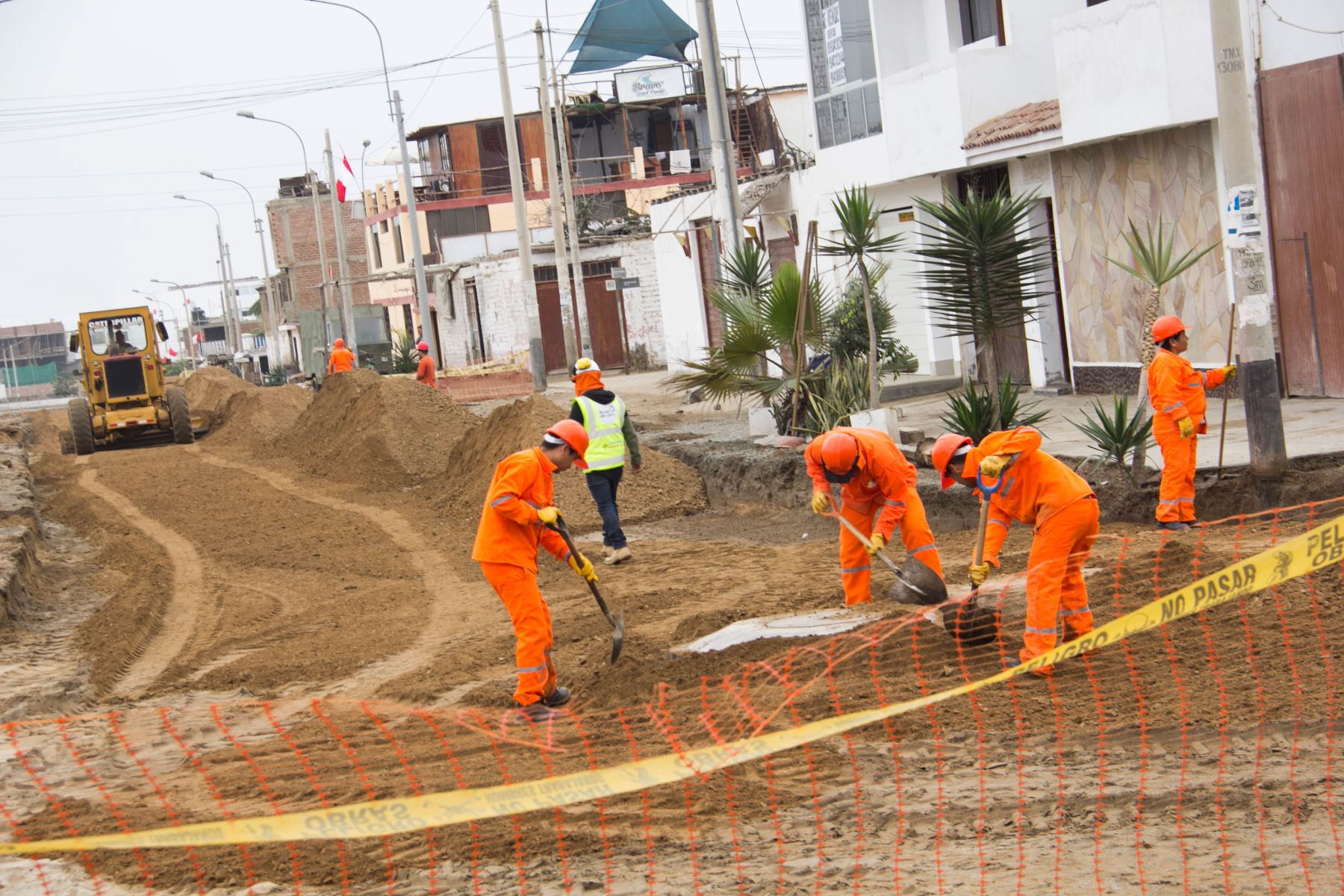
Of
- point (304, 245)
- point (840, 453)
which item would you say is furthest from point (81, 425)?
point (304, 245)

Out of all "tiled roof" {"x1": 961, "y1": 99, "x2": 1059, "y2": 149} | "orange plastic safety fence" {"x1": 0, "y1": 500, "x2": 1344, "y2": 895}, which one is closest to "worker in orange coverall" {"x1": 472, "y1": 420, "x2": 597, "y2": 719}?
"orange plastic safety fence" {"x1": 0, "y1": 500, "x2": 1344, "y2": 895}

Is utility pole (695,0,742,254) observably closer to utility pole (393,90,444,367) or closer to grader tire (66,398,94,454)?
grader tire (66,398,94,454)

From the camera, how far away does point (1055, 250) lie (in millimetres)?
18312

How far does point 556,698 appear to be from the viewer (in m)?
7.76

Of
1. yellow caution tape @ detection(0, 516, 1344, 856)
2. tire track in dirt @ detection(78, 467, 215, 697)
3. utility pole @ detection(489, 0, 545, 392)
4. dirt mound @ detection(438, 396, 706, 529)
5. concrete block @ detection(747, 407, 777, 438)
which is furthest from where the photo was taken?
utility pole @ detection(489, 0, 545, 392)

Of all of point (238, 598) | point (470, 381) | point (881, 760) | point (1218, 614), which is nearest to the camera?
point (881, 760)

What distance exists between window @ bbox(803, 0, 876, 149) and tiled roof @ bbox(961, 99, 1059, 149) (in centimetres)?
315

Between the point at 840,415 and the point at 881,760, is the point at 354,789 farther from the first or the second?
the point at 840,415

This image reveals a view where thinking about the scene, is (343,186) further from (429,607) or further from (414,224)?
(429,607)

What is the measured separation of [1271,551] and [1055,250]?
13.6 meters

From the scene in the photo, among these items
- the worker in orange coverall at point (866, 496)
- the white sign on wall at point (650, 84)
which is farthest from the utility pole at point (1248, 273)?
the white sign on wall at point (650, 84)

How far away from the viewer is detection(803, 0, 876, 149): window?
2191 cm

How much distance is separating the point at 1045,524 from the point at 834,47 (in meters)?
17.5

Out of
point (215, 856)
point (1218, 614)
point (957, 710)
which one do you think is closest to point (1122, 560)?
point (1218, 614)
